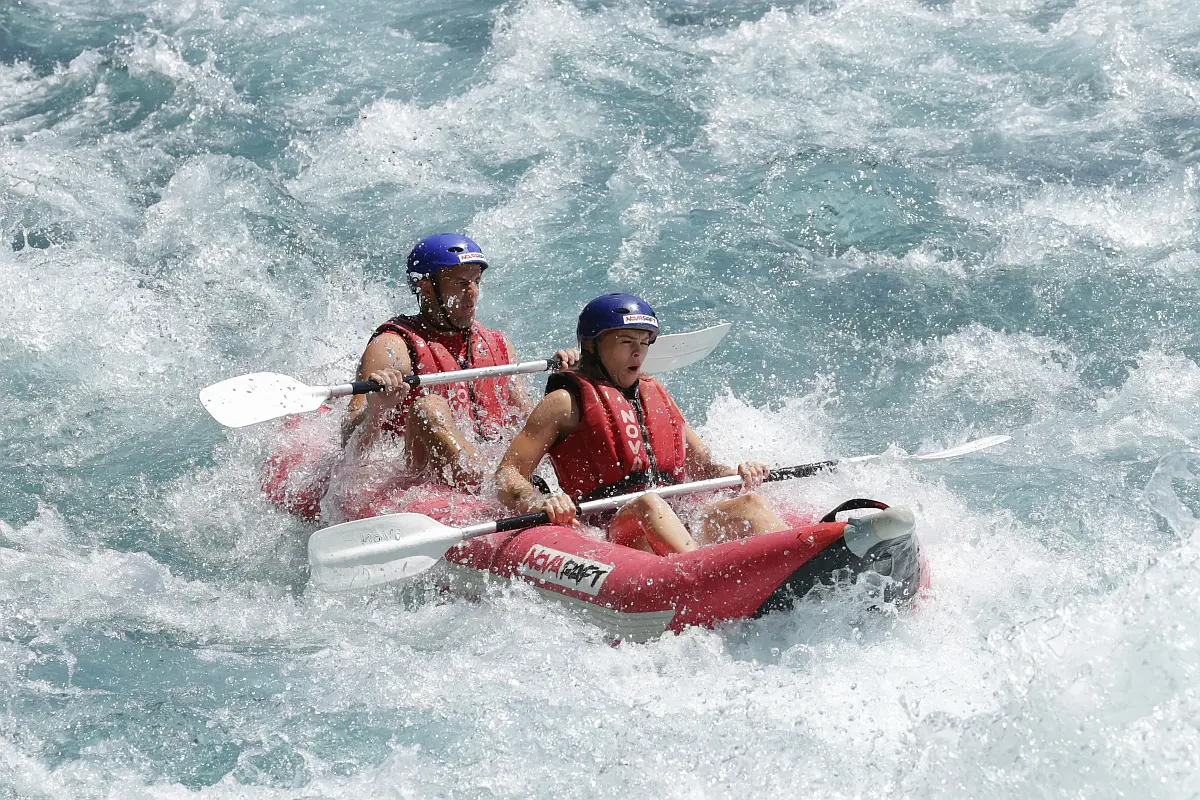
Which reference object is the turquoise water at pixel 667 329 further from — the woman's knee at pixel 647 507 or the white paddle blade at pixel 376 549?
the woman's knee at pixel 647 507

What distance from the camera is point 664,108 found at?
1036 centimetres

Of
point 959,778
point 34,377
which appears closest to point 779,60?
point 34,377

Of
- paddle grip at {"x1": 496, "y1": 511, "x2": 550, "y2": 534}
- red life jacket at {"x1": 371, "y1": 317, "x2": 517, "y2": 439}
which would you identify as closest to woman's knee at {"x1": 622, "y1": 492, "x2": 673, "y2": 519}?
paddle grip at {"x1": 496, "y1": 511, "x2": 550, "y2": 534}

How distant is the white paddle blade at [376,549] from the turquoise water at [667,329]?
20cm

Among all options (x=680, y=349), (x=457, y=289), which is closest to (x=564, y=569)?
(x=457, y=289)

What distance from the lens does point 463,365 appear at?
6.10m

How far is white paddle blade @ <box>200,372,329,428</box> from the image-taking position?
568 cm

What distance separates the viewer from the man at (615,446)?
5.01 meters

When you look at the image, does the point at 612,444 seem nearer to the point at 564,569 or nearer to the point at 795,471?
the point at 564,569

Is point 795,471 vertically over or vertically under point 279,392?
under

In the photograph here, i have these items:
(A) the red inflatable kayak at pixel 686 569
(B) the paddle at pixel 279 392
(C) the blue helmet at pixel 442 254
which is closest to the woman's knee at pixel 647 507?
(A) the red inflatable kayak at pixel 686 569

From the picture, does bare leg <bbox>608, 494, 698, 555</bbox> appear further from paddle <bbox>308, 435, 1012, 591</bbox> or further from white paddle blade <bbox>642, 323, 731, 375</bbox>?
white paddle blade <bbox>642, 323, 731, 375</bbox>

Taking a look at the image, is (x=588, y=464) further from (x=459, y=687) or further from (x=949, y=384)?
(x=949, y=384)

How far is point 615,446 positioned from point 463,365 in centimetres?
120
